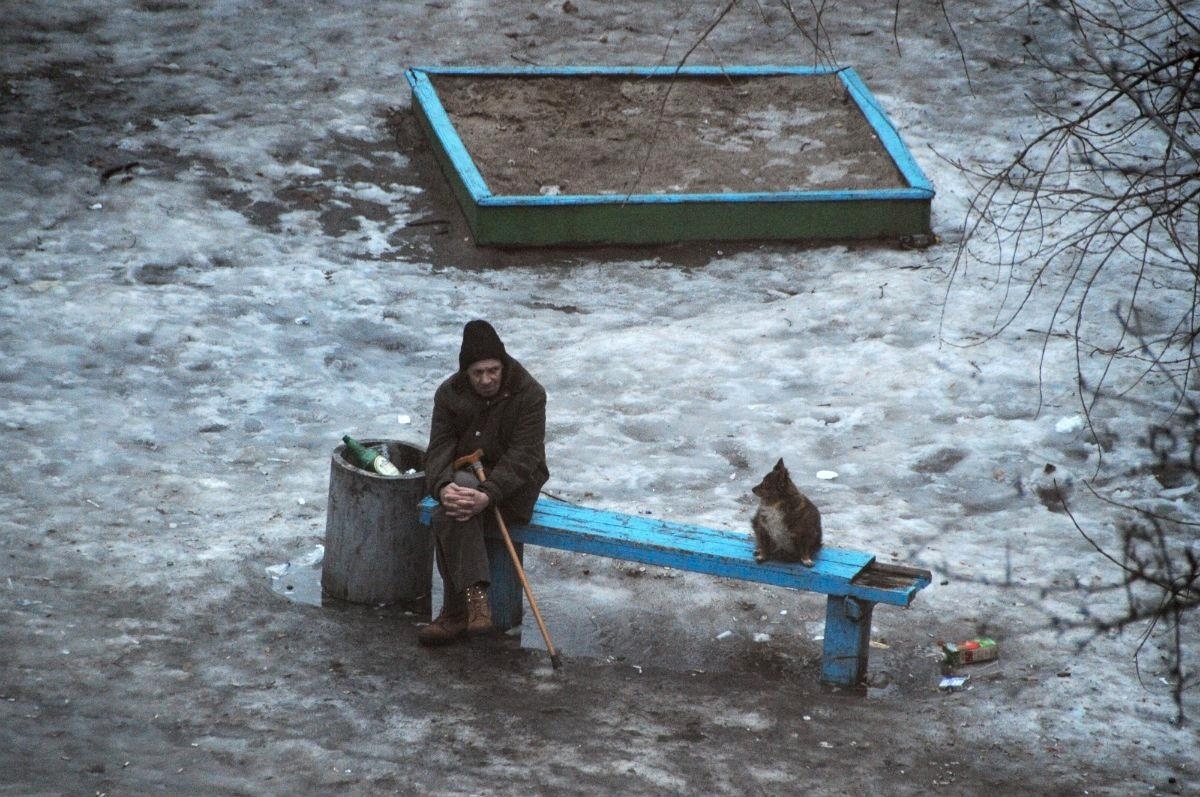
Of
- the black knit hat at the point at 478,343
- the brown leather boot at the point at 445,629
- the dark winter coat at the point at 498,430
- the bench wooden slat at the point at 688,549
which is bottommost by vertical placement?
the brown leather boot at the point at 445,629

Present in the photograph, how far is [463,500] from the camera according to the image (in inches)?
231

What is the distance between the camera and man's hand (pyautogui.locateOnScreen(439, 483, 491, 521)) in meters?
5.86

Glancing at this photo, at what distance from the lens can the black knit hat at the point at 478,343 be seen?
5.92m

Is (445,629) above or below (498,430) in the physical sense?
below

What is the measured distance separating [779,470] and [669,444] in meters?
2.31

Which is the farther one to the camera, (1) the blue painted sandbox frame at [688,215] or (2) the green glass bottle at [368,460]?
(1) the blue painted sandbox frame at [688,215]

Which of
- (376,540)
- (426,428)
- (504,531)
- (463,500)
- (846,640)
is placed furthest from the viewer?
(426,428)

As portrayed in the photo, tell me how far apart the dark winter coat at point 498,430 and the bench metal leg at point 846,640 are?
4.62ft

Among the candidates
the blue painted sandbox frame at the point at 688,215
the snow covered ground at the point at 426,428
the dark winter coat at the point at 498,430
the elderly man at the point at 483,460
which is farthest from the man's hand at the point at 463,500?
the blue painted sandbox frame at the point at 688,215

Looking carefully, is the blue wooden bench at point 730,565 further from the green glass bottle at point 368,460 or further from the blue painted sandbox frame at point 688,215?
the blue painted sandbox frame at point 688,215

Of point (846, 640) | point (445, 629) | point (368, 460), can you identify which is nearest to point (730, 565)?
point (846, 640)

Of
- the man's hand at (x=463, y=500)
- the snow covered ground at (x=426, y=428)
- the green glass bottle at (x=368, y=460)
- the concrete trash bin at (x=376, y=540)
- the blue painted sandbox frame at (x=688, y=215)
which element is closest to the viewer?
the snow covered ground at (x=426, y=428)

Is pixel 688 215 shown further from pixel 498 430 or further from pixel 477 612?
pixel 477 612

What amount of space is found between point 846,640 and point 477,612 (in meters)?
1.62
